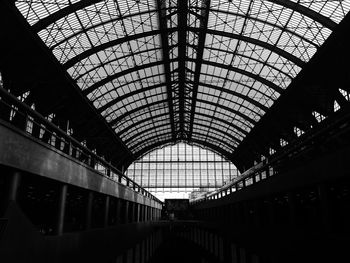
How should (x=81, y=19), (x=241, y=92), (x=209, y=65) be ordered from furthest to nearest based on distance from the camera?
(x=241, y=92) < (x=209, y=65) < (x=81, y=19)

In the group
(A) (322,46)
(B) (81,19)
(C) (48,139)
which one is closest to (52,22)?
(B) (81,19)

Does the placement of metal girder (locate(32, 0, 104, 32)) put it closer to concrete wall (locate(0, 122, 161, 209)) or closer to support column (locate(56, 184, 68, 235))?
concrete wall (locate(0, 122, 161, 209))

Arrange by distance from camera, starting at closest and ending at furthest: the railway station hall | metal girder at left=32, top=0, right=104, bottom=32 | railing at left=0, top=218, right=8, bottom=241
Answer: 1. railing at left=0, top=218, right=8, bottom=241
2. the railway station hall
3. metal girder at left=32, top=0, right=104, bottom=32

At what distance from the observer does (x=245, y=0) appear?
97.0ft

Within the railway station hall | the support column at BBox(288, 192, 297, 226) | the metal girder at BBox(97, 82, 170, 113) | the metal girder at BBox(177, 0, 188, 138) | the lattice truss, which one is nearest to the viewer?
the railway station hall

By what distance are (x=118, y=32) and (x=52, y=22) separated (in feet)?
25.8

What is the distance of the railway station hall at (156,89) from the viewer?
8992 mm

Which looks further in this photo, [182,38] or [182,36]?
[182,38]

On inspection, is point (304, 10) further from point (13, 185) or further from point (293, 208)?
point (13, 185)

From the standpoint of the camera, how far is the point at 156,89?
50.0m

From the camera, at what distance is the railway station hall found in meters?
8.99

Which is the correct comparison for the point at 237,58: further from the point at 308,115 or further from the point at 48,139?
the point at 48,139

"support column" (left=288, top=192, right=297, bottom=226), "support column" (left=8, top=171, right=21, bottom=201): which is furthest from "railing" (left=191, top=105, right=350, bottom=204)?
"support column" (left=8, top=171, right=21, bottom=201)

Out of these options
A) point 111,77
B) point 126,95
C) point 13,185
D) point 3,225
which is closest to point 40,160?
point 13,185
